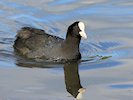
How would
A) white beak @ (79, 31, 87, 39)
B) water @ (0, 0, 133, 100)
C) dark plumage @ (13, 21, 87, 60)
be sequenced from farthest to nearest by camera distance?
dark plumage @ (13, 21, 87, 60) < white beak @ (79, 31, 87, 39) < water @ (0, 0, 133, 100)

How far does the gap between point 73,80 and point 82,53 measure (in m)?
1.93

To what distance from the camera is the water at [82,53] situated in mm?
9406

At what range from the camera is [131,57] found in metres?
11.3

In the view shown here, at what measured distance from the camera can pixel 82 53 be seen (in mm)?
12094

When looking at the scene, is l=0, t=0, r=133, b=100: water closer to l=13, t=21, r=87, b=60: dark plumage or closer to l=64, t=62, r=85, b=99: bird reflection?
l=64, t=62, r=85, b=99: bird reflection

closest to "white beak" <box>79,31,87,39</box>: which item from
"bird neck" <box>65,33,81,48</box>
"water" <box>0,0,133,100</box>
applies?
"bird neck" <box>65,33,81,48</box>

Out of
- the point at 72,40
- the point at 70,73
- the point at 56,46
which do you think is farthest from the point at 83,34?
the point at 70,73

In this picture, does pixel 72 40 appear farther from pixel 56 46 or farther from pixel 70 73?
pixel 70 73

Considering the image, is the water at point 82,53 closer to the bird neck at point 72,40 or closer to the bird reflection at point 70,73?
the bird reflection at point 70,73

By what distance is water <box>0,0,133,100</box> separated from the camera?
9406mm

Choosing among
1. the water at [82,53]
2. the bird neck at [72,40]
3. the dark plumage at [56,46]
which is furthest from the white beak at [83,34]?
the water at [82,53]

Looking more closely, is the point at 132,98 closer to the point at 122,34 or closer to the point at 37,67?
the point at 37,67

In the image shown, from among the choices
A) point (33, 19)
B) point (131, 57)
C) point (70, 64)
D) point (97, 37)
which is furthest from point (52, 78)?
point (33, 19)

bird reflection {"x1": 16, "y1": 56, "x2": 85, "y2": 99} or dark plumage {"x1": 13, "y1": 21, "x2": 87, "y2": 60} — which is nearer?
bird reflection {"x1": 16, "y1": 56, "x2": 85, "y2": 99}
